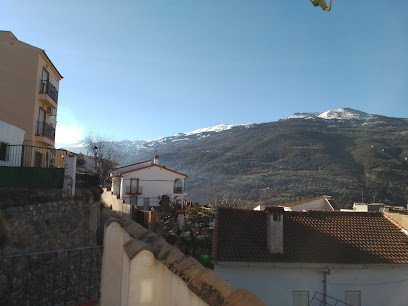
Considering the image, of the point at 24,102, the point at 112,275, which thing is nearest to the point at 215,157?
the point at 24,102

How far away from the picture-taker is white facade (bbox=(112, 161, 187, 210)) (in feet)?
135

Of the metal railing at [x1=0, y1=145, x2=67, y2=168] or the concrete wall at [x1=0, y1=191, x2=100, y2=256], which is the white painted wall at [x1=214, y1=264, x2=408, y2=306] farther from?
the metal railing at [x1=0, y1=145, x2=67, y2=168]

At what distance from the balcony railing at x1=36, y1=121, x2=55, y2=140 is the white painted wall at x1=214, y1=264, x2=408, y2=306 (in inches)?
663

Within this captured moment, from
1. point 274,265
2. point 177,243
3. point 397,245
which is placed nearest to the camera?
point 274,265

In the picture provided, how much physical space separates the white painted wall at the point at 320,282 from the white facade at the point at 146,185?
→ 1092 inches

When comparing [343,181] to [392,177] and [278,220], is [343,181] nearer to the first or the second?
[392,177]

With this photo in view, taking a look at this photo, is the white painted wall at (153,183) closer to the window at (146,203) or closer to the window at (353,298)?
the window at (146,203)

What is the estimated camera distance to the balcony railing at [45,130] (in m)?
23.6

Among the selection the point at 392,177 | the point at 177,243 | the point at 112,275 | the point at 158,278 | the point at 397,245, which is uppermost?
the point at 392,177

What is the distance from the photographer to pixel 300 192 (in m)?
78.4

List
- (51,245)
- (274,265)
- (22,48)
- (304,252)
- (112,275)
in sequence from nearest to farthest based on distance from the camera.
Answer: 1. (112,275)
2. (51,245)
3. (274,265)
4. (304,252)
5. (22,48)

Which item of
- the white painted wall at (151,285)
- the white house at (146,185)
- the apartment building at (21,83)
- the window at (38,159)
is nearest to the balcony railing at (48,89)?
the apartment building at (21,83)

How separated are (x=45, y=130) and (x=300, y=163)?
92.2 meters

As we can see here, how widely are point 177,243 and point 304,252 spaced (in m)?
11.8
